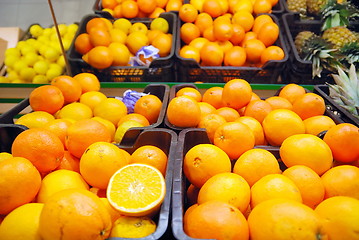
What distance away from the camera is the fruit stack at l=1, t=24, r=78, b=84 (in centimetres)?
Result: 247

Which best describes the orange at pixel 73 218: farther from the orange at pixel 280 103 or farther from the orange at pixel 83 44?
the orange at pixel 83 44

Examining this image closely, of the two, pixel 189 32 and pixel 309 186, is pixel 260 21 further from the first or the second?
pixel 309 186

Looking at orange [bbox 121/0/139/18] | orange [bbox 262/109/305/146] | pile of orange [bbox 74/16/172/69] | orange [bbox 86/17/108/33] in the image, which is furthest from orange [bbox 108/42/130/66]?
orange [bbox 262/109/305/146]

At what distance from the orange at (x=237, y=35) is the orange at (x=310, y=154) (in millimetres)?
1380

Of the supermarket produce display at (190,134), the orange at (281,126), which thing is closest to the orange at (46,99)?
the supermarket produce display at (190,134)

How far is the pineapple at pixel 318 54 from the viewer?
2.01 meters

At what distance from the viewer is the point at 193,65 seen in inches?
79.9

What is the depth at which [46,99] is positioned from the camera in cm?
142

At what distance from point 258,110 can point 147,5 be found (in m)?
1.74

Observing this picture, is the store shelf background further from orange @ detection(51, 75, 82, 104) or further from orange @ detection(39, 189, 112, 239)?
orange @ detection(39, 189, 112, 239)

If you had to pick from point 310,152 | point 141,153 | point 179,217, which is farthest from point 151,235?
point 310,152

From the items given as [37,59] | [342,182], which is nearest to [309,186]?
[342,182]

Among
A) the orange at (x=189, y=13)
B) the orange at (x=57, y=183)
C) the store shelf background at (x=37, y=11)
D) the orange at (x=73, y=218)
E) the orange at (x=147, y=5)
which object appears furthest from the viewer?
the store shelf background at (x=37, y=11)

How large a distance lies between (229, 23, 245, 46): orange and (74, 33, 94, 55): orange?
1154mm
